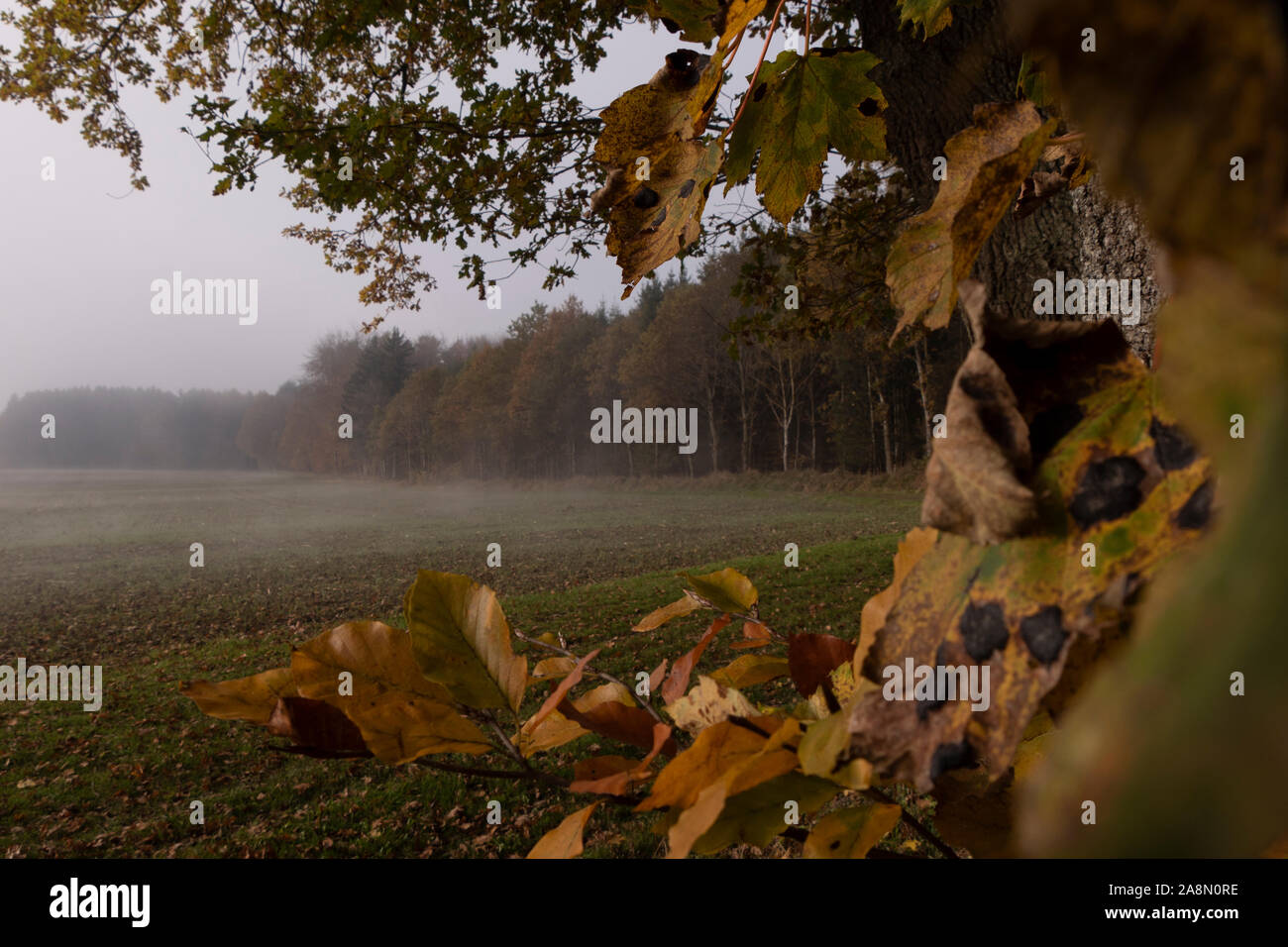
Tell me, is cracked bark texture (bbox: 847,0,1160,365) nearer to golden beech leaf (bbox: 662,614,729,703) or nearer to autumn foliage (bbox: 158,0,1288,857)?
autumn foliage (bbox: 158,0,1288,857)

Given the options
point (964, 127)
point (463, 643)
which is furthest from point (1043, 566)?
point (964, 127)

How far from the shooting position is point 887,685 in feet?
0.91

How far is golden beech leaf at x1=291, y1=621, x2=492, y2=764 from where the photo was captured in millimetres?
434

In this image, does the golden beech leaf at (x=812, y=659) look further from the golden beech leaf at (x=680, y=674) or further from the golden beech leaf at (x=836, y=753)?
the golden beech leaf at (x=836, y=753)

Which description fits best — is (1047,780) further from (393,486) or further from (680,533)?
(393,486)

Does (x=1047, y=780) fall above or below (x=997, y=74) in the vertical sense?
below

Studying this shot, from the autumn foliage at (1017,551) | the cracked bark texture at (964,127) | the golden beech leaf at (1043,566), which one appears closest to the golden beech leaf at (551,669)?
the autumn foliage at (1017,551)

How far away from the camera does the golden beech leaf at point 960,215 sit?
361 mm

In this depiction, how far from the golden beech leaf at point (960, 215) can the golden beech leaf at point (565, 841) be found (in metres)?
0.36

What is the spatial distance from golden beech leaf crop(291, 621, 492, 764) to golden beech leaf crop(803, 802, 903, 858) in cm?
22

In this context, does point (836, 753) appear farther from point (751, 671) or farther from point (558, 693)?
point (751, 671)

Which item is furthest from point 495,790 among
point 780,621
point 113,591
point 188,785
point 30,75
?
point 113,591

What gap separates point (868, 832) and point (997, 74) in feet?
9.66

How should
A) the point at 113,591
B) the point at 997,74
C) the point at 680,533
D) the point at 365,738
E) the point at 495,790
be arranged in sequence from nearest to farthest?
the point at 365,738 < the point at 997,74 < the point at 495,790 < the point at 113,591 < the point at 680,533
